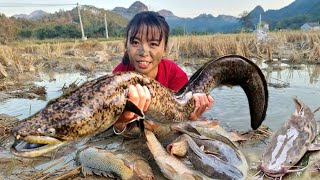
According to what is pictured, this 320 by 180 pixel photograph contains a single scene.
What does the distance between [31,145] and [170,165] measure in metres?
1.38

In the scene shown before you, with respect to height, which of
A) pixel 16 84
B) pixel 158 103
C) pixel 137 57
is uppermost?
pixel 137 57

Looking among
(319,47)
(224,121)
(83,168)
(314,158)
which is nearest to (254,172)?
(314,158)

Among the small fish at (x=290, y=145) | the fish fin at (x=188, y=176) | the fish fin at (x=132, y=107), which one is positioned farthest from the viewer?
the small fish at (x=290, y=145)

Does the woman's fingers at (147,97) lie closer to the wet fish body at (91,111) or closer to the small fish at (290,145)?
the wet fish body at (91,111)

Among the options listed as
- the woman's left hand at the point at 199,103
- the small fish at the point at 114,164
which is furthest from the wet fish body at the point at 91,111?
the small fish at the point at 114,164

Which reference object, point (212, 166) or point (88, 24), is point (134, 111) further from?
point (88, 24)

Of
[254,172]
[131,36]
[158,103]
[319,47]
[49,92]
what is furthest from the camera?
[319,47]

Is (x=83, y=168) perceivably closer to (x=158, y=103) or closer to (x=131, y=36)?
(x=158, y=103)

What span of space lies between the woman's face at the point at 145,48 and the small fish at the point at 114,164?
37.7 inches

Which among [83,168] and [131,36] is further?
[131,36]

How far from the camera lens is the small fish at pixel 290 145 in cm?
293

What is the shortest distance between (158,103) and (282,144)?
1307 millimetres

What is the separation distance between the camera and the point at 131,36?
11.3 ft

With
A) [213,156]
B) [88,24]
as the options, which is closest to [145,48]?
[213,156]
